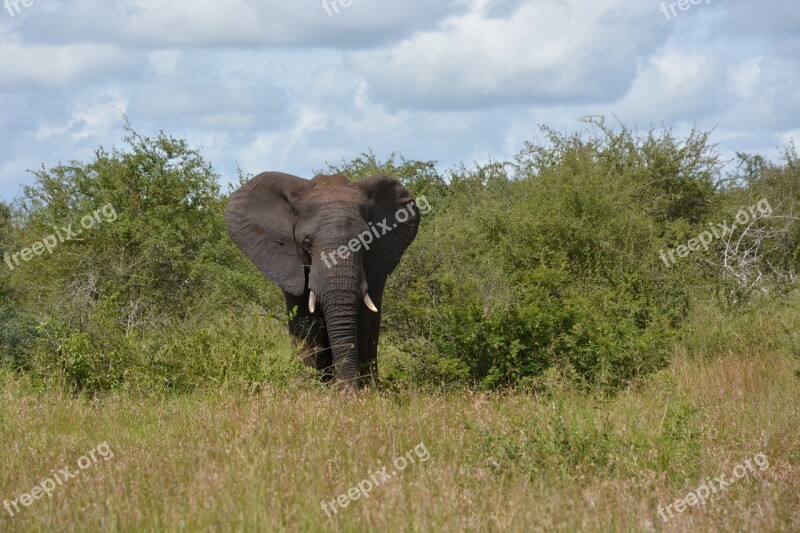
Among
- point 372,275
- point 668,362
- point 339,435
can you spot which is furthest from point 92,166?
point 339,435

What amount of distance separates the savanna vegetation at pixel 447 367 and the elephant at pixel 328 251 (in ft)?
1.53

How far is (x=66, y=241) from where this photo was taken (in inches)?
743

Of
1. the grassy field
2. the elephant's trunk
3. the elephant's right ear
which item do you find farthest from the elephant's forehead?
the grassy field

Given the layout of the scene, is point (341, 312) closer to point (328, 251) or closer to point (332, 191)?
point (328, 251)

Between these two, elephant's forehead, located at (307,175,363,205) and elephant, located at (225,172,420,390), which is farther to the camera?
elephant's forehead, located at (307,175,363,205)

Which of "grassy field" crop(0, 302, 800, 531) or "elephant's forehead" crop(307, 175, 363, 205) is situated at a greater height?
"elephant's forehead" crop(307, 175, 363, 205)

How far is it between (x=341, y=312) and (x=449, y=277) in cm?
153

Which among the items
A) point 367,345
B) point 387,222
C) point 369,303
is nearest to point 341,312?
point 369,303

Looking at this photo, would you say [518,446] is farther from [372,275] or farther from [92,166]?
[92,166]

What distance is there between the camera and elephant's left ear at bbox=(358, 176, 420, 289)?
494 inches

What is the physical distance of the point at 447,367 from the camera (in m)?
11.3

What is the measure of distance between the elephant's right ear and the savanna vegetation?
627 millimetres

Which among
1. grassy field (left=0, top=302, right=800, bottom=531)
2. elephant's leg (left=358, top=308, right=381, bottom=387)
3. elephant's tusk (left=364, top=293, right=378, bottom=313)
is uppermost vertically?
elephant's tusk (left=364, top=293, right=378, bottom=313)

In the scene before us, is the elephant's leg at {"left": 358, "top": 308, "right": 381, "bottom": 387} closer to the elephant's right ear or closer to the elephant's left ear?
the elephant's left ear
